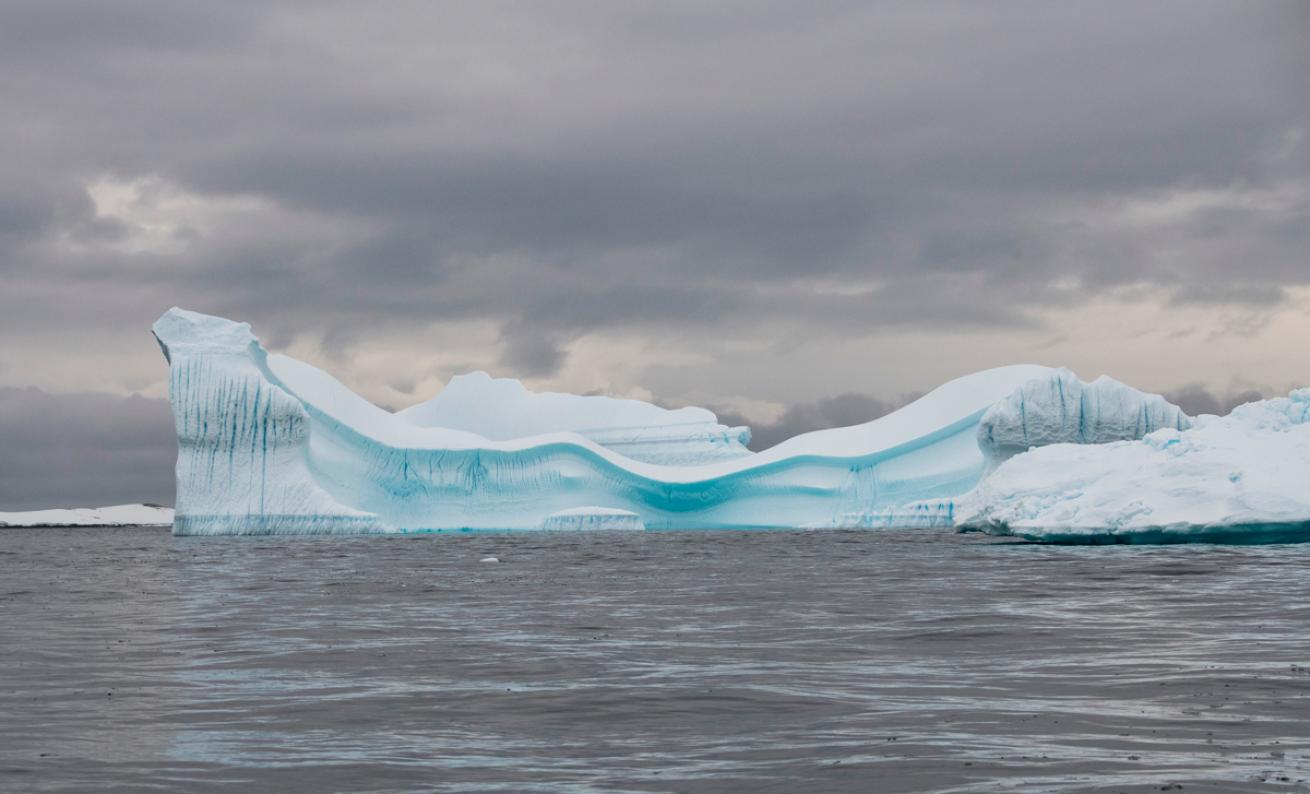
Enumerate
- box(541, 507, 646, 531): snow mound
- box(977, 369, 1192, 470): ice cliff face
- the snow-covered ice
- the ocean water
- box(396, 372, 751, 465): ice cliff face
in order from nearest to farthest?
the ocean water < box(977, 369, 1192, 470): ice cliff face < the snow-covered ice < box(541, 507, 646, 531): snow mound < box(396, 372, 751, 465): ice cliff face

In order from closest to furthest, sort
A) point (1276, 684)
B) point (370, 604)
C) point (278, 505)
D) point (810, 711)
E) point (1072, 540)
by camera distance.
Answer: point (810, 711) < point (1276, 684) < point (370, 604) < point (1072, 540) < point (278, 505)

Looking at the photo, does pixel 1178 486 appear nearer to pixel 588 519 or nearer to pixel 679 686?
pixel 679 686

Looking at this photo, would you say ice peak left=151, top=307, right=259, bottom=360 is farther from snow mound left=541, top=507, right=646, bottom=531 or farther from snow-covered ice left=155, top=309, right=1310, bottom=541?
snow mound left=541, top=507, right=646, bottom=531

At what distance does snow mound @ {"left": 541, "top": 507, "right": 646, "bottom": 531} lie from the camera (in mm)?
50906

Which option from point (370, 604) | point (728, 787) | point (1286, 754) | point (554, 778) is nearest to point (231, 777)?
point (554, 778)

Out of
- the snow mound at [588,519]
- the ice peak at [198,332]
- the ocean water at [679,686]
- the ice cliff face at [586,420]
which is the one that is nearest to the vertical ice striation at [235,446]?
the ice peak at [198,332]

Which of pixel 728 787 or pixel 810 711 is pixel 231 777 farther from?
pixel 810 711

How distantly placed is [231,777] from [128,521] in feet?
407

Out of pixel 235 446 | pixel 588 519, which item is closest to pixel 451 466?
pixel 588 519

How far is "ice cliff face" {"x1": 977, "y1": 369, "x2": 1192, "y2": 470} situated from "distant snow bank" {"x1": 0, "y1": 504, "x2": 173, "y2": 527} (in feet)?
312

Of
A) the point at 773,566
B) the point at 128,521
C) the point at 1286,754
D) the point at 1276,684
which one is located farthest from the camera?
the point at 128,521

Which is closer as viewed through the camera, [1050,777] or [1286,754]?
[1050,777]

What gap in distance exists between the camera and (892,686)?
903 cm

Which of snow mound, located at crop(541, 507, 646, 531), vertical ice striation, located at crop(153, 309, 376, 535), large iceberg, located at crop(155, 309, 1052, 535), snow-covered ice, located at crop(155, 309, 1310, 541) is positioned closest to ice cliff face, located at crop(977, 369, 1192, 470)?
snow-covered ice, located at crop(155, 309, 1310, 541)
